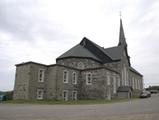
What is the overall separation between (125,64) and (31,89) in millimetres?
25975

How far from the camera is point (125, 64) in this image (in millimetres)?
49344

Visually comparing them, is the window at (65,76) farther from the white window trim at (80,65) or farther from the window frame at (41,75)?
the white window trim at (80,65)

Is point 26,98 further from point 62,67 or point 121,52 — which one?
point 121,52

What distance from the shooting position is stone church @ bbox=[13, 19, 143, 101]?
32.2m

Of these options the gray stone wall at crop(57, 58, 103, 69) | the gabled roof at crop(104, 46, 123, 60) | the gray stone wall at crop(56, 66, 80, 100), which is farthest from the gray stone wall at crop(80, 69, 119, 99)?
the gabled roof at crop(104, 46, 123, 60)

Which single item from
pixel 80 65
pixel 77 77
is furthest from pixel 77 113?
pixel 80 65

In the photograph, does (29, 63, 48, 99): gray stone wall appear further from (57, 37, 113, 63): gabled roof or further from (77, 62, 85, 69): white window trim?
(57, 37, 113, 63): gabled roof

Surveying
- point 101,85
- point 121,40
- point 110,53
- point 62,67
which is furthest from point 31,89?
point 121,40

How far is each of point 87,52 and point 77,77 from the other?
30.6 feet

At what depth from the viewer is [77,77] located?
3809 centimetres

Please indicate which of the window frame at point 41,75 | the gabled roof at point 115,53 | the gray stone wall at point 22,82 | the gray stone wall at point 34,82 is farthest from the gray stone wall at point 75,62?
the gray stone wall at point 22,82

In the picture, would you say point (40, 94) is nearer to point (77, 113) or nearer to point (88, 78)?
point (88, 78)

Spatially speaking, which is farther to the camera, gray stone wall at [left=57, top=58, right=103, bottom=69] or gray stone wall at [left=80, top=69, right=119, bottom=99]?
Answer: gray stone wall at [left=57, top=58, right=103, bottom=69]

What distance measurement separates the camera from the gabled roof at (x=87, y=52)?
42.9 meters
